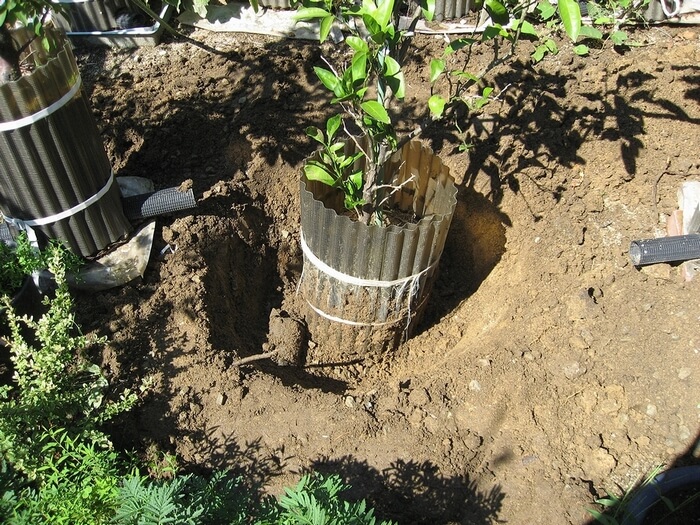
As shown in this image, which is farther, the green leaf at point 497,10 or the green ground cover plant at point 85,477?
the green leaf at point 497,10

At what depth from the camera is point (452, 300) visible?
3.37 meters

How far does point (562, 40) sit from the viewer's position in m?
3.69

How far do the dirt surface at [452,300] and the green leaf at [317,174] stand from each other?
0.79 meters

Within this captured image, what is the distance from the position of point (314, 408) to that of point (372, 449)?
302mm

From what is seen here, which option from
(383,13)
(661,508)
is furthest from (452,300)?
(383,13)

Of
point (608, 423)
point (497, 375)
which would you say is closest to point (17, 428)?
point (497, 375)

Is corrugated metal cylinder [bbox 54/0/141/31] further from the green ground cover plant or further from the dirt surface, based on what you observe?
the green ground cover plant

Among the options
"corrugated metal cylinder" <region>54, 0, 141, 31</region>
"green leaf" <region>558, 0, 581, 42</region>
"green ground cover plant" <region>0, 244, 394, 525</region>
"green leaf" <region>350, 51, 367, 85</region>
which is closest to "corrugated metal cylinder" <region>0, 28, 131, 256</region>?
"green ground cover plant" <region>0, 244, 394, 525</region>

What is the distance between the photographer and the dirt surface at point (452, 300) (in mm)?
2391

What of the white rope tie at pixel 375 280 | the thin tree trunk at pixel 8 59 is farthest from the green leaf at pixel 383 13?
the thin tree trunk at pixel 8 59

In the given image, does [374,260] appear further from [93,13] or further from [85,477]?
[93,13]

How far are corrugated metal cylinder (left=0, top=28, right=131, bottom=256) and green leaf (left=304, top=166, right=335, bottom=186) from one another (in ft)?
3.25

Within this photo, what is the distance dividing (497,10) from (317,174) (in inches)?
37.8

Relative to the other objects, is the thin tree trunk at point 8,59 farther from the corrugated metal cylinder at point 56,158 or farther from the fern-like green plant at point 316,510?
the fern-like green plant at point 316,510
